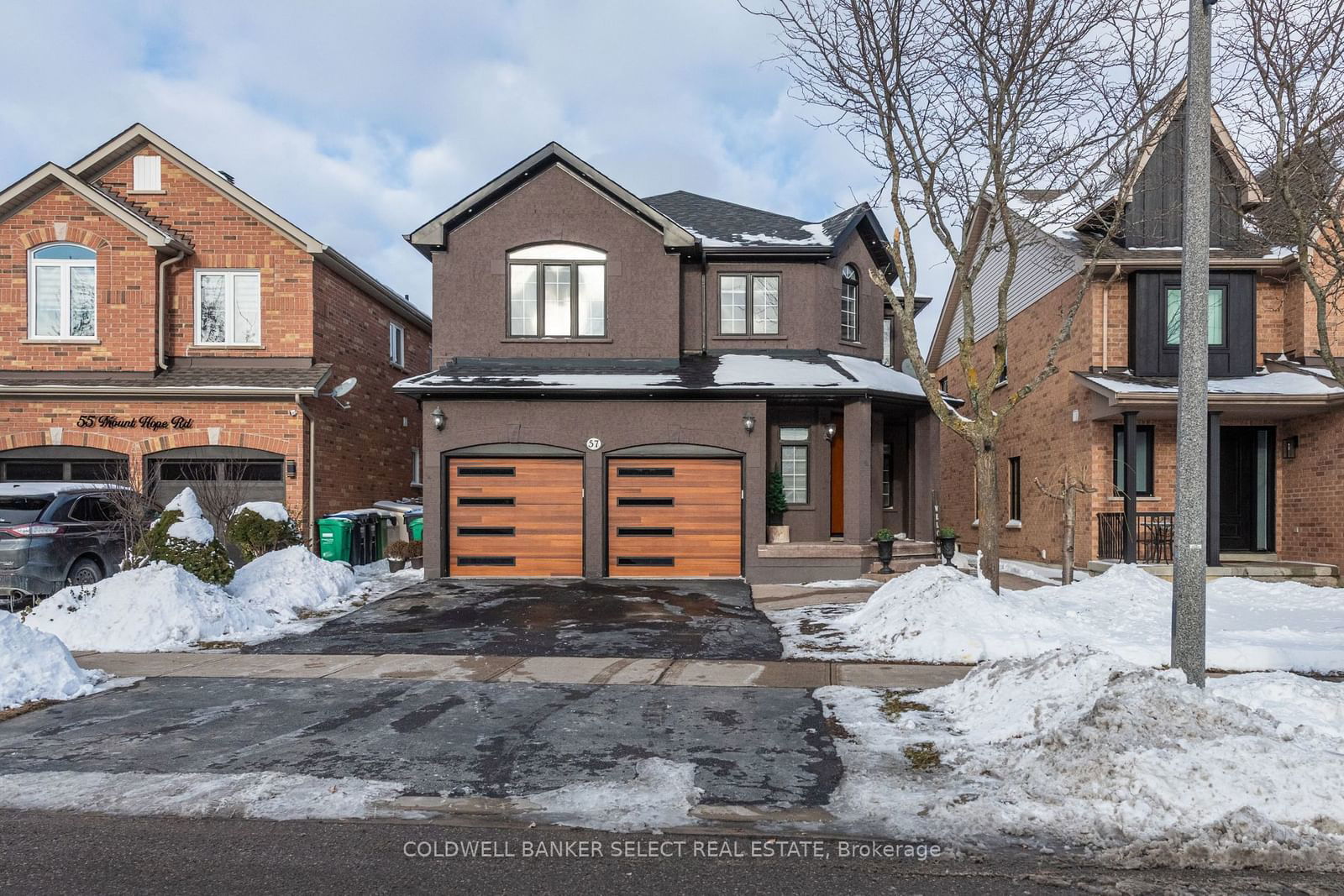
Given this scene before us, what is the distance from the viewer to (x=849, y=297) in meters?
17.9

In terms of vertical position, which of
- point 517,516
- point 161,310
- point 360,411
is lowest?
point 517,516

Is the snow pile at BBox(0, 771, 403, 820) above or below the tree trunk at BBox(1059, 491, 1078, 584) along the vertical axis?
below

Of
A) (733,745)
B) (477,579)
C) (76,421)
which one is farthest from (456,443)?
(733,745)

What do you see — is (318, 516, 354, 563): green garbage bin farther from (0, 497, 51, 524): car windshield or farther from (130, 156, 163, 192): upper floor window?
(130, 156, 163, 192): upper floor window

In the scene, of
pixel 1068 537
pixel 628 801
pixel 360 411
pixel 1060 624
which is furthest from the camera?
pixel 360 411

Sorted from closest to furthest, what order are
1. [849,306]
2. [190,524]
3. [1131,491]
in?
1. [190,524]
2. [1131,491]
3. [849,306]

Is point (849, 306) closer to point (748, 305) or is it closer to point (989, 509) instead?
point (748, 305)

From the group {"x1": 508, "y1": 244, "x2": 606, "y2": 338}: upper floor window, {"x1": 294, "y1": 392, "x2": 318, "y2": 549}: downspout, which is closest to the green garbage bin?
{"x1": 294, "y1": 392, "x2": 318, "y2": 549}: downspout

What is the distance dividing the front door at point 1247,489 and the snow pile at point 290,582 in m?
16.8

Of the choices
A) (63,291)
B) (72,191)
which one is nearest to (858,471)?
(63,291)

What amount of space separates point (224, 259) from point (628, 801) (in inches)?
639

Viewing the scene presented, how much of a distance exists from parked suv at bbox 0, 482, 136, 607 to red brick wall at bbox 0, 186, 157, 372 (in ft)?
15.4

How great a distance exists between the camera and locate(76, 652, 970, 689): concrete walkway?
312 inches

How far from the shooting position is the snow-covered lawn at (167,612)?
9.71 metres
